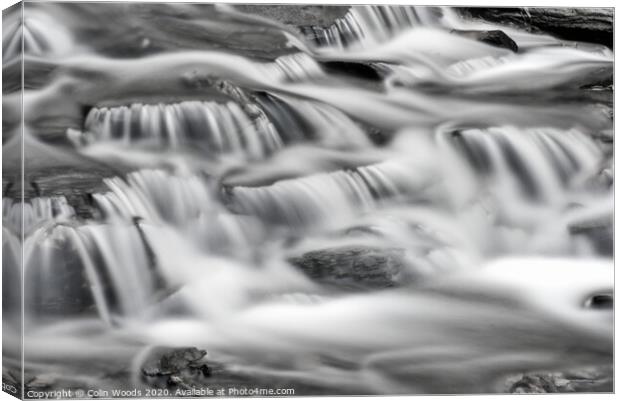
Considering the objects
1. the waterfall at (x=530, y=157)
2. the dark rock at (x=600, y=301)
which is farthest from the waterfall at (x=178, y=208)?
the dark rock at (x=600, y=301)

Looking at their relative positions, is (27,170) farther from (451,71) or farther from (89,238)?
(451,71)

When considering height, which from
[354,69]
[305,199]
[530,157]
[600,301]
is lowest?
[600,301]

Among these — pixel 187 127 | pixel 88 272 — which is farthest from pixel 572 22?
pixel 88 272

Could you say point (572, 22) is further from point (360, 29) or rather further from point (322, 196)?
point (322, 196)

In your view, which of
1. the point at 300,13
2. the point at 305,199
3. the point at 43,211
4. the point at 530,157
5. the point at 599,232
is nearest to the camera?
the point at 43,211

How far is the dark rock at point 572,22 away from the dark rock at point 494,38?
0.13 m

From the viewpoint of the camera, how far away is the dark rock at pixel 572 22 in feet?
31.9

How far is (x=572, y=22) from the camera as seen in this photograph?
9.77 m

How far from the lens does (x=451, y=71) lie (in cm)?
958

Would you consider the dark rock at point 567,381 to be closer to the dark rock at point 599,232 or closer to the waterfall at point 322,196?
the dark rock at point 599,232

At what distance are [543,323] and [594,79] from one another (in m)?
1.56

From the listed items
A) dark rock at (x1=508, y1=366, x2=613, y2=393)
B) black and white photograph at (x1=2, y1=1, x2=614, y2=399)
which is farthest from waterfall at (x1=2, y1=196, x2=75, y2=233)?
dark rock at (x1=508, y1=366, x2=613, y2=393)

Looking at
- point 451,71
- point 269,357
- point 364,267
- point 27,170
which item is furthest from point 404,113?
point 27,170

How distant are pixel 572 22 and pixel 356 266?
207 centimetres
